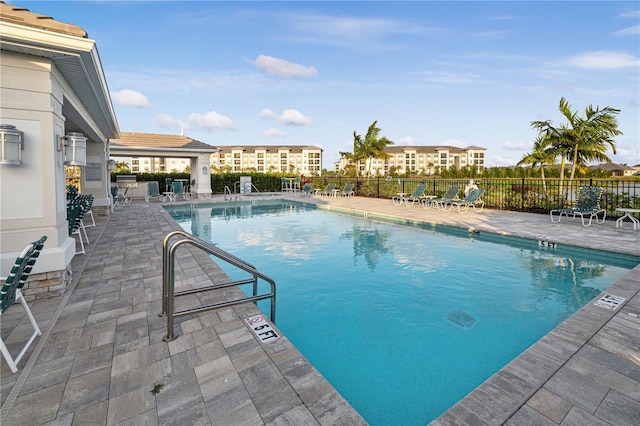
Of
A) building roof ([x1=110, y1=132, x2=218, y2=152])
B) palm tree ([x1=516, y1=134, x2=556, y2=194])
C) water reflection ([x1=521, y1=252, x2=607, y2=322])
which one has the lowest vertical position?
water reflection ([x1=521, y1=252, x2=607, y2=322])

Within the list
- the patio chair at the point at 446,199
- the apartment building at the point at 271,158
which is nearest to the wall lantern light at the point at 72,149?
the patio chair at the point at 446,199

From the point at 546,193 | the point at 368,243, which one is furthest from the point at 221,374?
the point at 546,193

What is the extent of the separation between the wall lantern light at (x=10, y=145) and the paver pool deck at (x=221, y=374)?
5.14 ft

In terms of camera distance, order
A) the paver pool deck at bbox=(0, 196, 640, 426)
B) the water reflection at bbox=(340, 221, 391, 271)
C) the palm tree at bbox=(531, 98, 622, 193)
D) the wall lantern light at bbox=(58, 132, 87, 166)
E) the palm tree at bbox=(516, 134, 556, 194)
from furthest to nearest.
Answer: the palm tree at bbox=(516, 134, 556, 194), the palm tree at bbox=(531, 98, 622, 193), the water reflection at bbox=(340, 221, 391, 271), the wall lantern light at bbox=(58, 132, 87, 166), the paver pool deck at bbox=(0, 196, 640, 426)

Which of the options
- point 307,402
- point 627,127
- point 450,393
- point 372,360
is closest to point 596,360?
point 450,393

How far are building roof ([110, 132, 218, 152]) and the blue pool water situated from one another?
11.7m

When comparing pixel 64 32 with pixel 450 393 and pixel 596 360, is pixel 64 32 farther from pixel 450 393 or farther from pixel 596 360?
pixel 596 360

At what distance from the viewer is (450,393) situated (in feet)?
8.71

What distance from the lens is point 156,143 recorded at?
18.7m

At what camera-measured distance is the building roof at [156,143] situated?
17.7 meters

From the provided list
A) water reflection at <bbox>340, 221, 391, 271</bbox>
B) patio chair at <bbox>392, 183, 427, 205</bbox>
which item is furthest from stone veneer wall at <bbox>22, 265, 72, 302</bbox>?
patio chair at <bbox>392, 183, 427, 205</bbox>

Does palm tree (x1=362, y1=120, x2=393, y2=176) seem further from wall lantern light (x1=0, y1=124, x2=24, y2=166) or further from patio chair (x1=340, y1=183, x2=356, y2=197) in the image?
wall lantern light (x1=0, y1=124, x2=24, y2=166)

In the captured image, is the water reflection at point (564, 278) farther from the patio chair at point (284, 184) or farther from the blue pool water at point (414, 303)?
the patio chair at point (284, 184)

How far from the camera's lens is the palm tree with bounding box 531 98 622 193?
1157 centimetres
